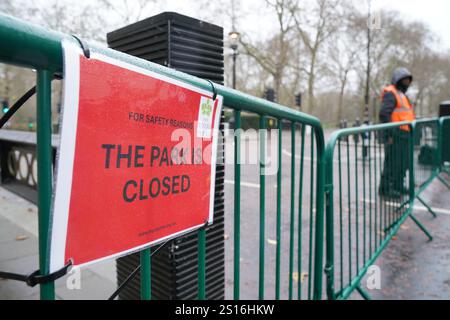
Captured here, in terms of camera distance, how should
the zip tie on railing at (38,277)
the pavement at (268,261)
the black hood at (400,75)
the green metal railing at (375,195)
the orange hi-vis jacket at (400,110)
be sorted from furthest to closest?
the black hood at (400,75)
the orange hi-vis jacket at (400,110)
the pavement at (268,261)
the green metal railing at (375,195)
the zip tie on railing at (38,277)

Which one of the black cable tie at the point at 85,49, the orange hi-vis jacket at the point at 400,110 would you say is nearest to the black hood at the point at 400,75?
the orange hi-vis jacket at the point at 400,110

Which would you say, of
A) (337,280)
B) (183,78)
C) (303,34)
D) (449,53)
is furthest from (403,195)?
(449,53)

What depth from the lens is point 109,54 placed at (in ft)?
2.58

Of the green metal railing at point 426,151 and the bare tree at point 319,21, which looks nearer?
the green metal railing at point 426,151

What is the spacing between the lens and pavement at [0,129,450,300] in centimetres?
266

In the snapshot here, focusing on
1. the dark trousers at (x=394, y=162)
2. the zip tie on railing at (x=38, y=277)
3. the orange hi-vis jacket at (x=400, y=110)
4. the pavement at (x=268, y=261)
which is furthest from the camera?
the orange hi-vis jacket at (x=400, y=110)

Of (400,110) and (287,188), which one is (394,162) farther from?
(287,188)

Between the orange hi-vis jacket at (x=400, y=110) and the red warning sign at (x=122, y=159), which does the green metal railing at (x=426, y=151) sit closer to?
the orange hi-vis jacket at (x=400, y=110)

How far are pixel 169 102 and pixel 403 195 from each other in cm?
384

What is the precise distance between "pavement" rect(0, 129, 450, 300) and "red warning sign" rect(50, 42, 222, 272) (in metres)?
1.12

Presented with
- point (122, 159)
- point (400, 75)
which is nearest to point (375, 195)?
point (122, 159)

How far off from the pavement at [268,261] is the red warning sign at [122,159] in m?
1.12

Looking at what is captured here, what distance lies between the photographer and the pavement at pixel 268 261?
266 cm

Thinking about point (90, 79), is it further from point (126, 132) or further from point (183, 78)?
point (183, 78)
